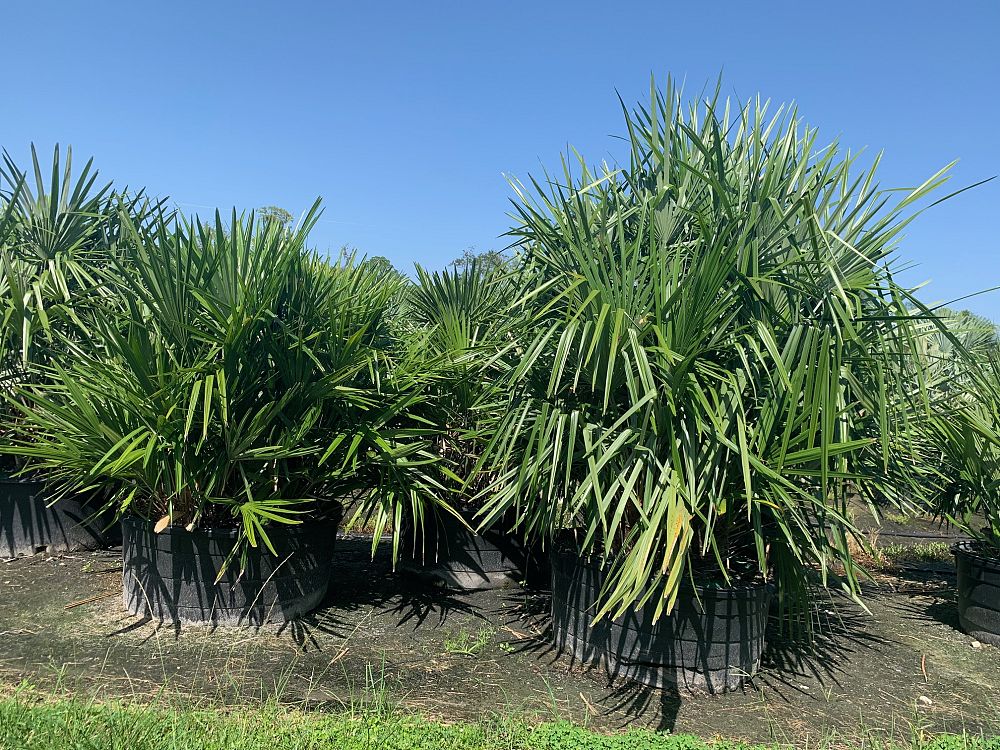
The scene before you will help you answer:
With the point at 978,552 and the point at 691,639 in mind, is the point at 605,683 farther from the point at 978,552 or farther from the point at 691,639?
the point at 978,552

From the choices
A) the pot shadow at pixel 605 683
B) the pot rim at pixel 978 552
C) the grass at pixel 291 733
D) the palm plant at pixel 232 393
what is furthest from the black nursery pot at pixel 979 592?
the palm plant at pixel 232 393

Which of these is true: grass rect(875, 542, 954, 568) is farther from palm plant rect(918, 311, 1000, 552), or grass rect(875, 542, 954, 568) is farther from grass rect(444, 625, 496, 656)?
grass rect(444, 625, 496, 656)

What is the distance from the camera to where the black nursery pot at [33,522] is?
4.47 meters

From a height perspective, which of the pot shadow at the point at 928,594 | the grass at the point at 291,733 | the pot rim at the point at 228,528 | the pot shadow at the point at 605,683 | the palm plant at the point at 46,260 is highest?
the palm plant at the point at 46,260

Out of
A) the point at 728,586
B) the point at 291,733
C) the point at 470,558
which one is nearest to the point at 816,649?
the point at 728,586

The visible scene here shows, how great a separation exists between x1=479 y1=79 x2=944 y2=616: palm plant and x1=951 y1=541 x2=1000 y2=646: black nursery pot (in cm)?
83

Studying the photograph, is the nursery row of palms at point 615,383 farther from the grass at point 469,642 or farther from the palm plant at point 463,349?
the grass at point 469,642

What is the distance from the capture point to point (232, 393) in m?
3.14

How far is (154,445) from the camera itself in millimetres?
3037

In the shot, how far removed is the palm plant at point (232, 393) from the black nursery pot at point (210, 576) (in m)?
0.11

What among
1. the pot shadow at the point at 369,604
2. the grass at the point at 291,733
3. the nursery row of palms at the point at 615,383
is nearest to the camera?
the grass at the point at 291,733

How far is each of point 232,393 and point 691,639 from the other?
2.13m

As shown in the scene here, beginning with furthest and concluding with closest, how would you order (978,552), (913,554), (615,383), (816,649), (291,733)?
(913,554), (978,552), (816,649), (615,383), (291,733)

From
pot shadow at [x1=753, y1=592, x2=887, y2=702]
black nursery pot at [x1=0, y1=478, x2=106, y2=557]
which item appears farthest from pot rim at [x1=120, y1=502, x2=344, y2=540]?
pot shadow at [x1=753, y1=592, x2=887, y2=702]
